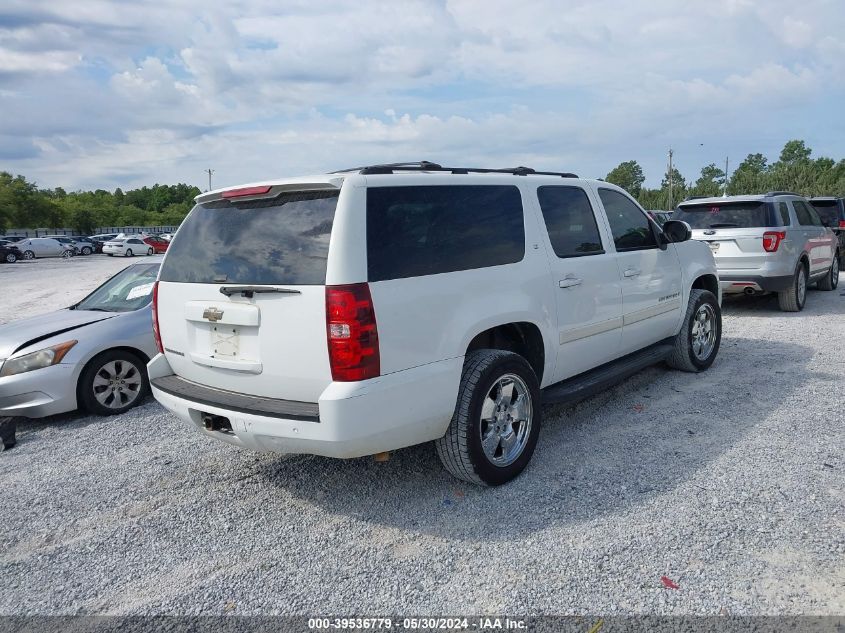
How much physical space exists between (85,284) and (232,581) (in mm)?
19044

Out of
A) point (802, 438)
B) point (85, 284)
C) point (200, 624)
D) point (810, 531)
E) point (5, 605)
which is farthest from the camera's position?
point (85, 284)

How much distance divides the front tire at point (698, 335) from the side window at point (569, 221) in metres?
1.80

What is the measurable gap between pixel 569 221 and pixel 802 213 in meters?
7.72

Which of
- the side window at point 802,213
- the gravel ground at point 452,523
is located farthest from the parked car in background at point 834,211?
the gravel ground at point 452,523

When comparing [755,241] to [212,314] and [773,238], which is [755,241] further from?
[212,314]

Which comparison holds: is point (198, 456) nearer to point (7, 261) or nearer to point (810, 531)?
point (810, 531)

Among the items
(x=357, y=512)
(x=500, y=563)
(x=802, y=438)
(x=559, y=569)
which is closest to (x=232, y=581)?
(x=357, y=512)

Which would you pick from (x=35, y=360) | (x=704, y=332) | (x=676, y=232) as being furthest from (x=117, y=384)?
(x=704, y=332)

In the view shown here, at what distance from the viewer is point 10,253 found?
121 ft

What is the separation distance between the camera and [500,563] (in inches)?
123

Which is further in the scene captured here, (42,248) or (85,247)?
(85,247)

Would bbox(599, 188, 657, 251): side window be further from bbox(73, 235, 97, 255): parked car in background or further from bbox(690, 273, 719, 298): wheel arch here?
bbox(73, 235, 97, 255): parked car in background

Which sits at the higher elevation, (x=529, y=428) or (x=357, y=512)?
(x=529, y=428)

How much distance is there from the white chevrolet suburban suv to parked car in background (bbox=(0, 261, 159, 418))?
2009 millimetres
